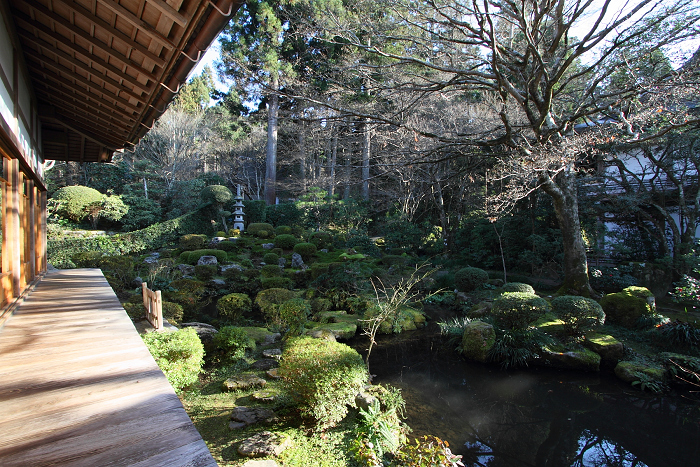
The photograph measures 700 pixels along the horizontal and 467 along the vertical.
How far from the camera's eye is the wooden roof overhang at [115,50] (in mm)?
2307

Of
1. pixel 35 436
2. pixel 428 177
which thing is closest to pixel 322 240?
pixel 428 177

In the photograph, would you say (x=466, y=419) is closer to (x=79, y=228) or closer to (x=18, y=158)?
(x=18, y=158)

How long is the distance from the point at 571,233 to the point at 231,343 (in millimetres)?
7982

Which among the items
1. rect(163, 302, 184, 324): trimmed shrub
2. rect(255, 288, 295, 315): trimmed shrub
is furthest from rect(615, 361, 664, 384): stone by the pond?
rect(163, 302, 184, 324): trimmed shrub

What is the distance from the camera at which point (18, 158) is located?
3473 mm

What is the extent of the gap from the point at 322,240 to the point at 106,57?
1209cm

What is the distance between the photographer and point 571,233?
28.5ft

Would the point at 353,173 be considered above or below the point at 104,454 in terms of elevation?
above

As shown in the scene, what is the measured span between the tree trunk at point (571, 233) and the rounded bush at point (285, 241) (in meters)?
9.87

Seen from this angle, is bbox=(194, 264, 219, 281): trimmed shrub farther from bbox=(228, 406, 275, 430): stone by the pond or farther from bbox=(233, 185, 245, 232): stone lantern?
bbox=(228, 406, 275, 430): stone by the pond

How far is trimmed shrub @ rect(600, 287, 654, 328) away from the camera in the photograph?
725 cm

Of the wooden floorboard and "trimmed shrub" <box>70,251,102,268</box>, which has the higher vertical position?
the wooden floorboard

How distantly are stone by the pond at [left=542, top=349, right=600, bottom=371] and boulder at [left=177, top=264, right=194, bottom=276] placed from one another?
400 inches

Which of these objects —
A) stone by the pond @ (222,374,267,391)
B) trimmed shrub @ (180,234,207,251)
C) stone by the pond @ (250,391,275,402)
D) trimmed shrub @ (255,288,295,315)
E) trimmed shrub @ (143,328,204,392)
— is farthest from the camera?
trimmed shrub @ (180,234,207,251)
